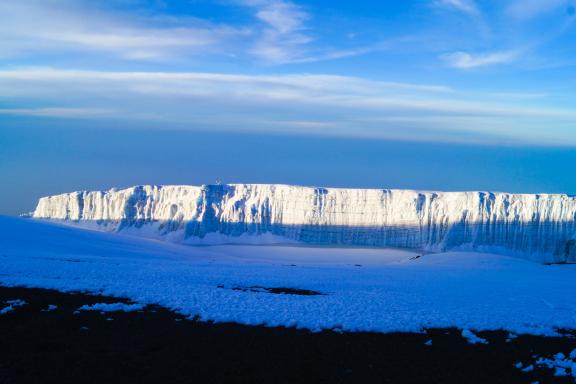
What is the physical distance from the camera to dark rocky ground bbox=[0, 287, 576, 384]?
32.2ft

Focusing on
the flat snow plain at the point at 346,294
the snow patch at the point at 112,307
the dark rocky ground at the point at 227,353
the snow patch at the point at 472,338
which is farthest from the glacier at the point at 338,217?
the snow patch at the point at 112,307

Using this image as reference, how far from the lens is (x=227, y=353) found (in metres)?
11.0

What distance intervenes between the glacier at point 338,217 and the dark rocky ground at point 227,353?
60.1m

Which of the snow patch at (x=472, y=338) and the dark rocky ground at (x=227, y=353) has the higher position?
the snow patch at (x=472, y=338)

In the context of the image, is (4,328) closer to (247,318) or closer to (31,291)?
(31,291)

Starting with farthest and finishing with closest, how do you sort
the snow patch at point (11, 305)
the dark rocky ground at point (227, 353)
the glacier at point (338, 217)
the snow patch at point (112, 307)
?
the glacier at point (338, 217), the snow patch at point (112, 307), the snow patch at point (11, 305), the dark rocky ground at point (227, 353)

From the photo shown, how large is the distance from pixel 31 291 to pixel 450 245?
62586mm

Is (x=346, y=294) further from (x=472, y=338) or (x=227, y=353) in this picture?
(x=227, y=353)

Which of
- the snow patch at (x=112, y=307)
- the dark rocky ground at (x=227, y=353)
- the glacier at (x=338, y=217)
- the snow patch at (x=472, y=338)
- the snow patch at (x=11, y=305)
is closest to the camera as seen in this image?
the dark rocky ground at (x=227, y=353)

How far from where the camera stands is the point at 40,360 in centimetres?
1009

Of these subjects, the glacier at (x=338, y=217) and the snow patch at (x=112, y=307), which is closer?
the snow patch at (x=112, y=307)

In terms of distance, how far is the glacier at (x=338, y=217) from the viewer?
69750mm

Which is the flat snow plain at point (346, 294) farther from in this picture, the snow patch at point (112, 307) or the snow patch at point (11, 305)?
the snow patch at point (11, 305)

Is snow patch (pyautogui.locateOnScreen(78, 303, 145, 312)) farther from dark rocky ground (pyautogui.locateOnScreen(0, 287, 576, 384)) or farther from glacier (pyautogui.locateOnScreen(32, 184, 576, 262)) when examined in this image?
glacier (pyautogui.locateOnScreen(32, 184, 576, 262))
